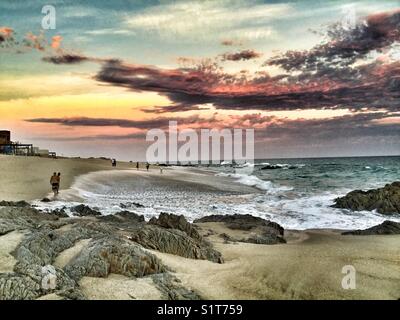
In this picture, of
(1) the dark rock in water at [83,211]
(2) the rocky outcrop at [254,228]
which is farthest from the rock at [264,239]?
(1) the dark rock in water at [83,211]

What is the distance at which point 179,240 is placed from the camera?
7.24 metres

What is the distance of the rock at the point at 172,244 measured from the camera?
7.05 metres

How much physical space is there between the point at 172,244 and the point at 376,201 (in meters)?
14.4

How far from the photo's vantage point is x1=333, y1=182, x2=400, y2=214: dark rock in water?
17.6m

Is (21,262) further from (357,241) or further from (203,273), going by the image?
(357,241)

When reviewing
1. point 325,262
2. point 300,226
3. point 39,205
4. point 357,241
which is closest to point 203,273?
point 325,262

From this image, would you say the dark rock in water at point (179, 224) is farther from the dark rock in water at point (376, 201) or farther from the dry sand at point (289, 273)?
the dark rock in water at point (376, 201)

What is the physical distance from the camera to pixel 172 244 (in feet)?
23.5

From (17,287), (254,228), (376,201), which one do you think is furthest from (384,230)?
(17,287)

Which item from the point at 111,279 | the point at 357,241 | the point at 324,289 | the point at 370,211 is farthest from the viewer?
the point at 370,211

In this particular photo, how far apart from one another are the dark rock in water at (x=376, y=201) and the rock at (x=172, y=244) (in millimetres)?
12969

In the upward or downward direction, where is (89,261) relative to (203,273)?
upward

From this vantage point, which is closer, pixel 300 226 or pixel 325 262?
pixel 325 262

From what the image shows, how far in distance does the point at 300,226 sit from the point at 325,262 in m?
7.35
